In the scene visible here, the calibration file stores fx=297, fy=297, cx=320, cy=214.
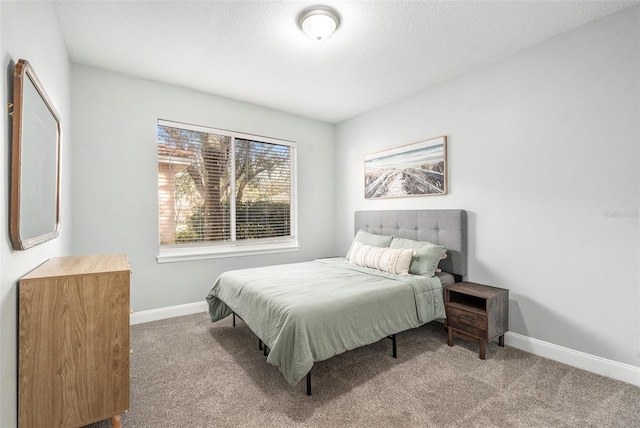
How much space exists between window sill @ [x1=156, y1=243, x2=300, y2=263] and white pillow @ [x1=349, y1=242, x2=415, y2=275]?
122cm

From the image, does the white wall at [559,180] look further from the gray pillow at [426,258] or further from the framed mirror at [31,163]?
the framed mirror at [31,163]

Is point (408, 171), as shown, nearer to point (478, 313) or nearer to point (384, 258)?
point (384, 258)

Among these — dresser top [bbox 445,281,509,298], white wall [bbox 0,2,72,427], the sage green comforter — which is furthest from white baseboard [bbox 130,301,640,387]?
white wall [bbox 0,2,72,427]

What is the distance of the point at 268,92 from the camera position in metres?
3.63

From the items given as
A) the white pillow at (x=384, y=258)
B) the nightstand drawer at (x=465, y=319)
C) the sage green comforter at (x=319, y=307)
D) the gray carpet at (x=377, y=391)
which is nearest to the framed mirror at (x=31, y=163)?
the gray carpet at (x=377, y=391)

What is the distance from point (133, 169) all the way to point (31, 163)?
192 centimetres

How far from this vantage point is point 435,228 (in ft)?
10.8

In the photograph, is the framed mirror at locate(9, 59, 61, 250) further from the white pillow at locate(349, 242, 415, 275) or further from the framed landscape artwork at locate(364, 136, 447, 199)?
the framed landscape artwork at locate(364, 136, 447, 199)

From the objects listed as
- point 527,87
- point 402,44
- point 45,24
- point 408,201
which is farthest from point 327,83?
point 45,24

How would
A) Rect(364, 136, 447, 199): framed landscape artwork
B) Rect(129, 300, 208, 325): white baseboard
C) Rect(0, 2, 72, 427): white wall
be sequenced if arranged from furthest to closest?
Rect(364, 136, 447, 199): framed landscape artwork
Rect(129, 300, 208, 325): white baseboard
Rect(0, 2, 72, 427): white wall

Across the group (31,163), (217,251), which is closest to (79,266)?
(31,163)

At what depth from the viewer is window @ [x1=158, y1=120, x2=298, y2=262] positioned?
3.51m

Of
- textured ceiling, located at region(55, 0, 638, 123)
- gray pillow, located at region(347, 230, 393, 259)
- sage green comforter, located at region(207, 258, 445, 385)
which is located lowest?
sage green comforter, located at region(207, 258, 445, 385)

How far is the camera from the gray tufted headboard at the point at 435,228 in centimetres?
307
